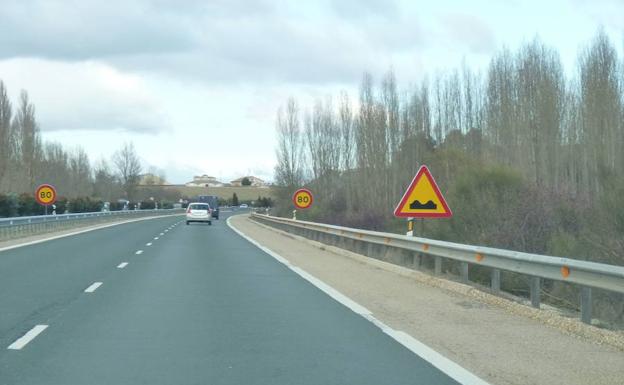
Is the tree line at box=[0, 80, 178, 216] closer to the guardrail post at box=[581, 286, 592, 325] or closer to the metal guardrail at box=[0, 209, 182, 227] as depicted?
the metal guardrail at box=[0, 209, 182, 227]

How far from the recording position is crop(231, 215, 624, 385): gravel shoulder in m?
8.06

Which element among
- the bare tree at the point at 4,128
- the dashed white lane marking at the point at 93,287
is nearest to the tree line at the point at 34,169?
the bare tree at the point at 4,128

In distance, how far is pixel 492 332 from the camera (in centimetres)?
1056

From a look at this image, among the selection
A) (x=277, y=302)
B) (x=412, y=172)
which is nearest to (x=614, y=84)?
(x=412, y=172)

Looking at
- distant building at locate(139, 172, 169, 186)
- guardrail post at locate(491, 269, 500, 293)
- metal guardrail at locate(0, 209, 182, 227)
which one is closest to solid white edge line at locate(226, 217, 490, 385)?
guardrail post at locate(491, 269, 500, 293)

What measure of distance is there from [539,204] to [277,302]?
435 inches

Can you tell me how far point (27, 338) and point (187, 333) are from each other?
75.8 inches

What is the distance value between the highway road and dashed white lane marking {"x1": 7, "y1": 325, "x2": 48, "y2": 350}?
0.5 inches

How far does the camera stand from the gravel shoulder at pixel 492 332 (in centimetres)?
806

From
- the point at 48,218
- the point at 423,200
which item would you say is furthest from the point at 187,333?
the point at 48,218

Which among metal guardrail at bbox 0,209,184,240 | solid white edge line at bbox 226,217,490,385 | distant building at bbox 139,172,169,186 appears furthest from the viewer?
distant building at bbox 139,172,169,186

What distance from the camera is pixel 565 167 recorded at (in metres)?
45.2

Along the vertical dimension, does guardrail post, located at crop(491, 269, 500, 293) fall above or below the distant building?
below

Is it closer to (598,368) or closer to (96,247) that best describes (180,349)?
(598,368)
